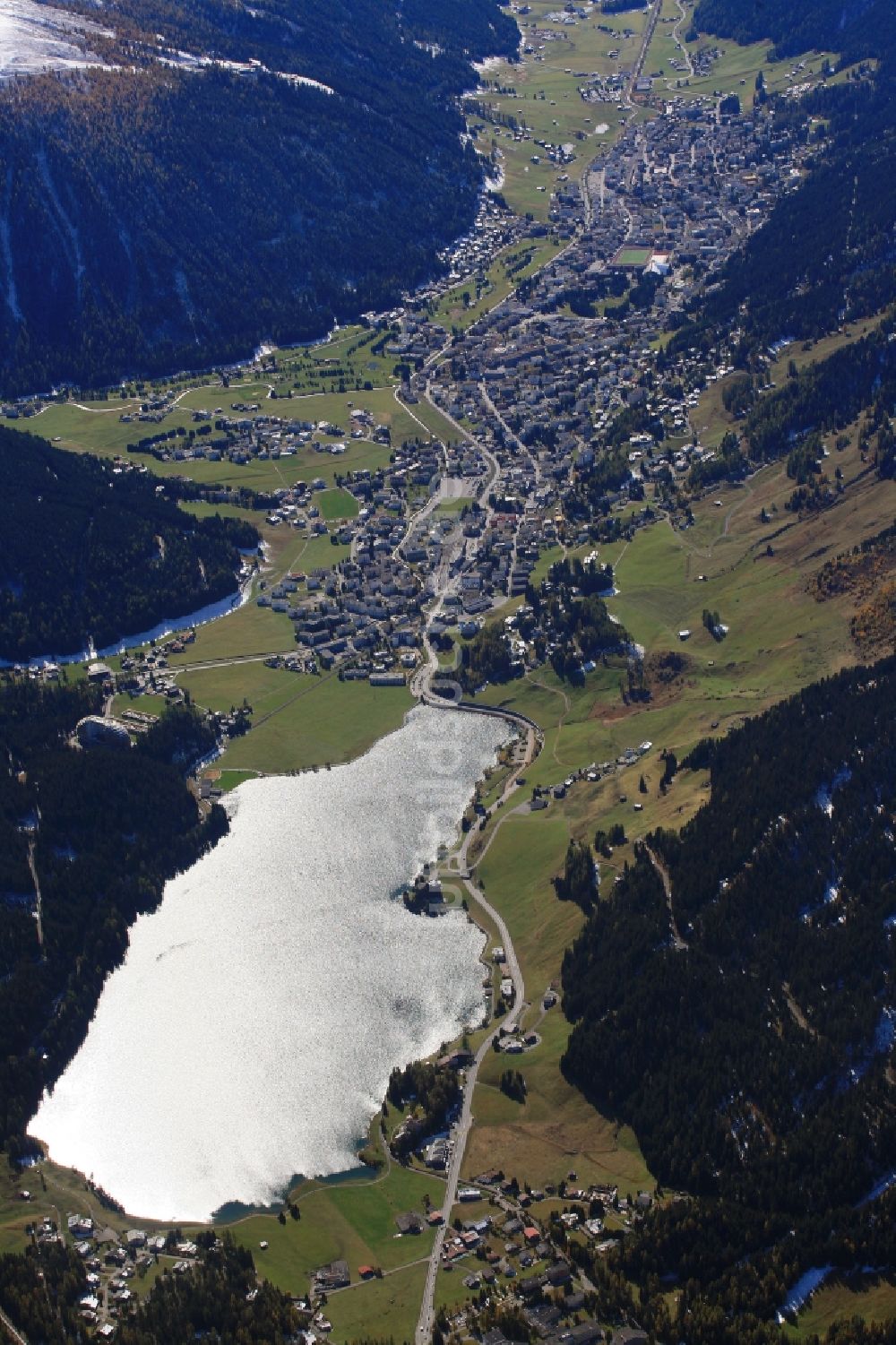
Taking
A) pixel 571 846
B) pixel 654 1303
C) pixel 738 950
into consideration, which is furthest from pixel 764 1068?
pixel 571 846

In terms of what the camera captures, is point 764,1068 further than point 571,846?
No

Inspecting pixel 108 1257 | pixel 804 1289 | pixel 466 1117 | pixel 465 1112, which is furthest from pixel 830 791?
pixel 108 1257

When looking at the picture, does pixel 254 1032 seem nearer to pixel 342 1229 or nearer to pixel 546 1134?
pixel 342 1229

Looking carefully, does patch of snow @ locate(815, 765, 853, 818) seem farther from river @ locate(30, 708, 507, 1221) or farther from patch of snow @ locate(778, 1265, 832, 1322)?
patch of snow @ locate(778, 1265, 832, 1322)

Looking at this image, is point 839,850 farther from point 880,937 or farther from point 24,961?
point 24,961

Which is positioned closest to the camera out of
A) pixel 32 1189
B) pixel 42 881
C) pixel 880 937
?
pixel 32 1189
